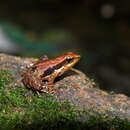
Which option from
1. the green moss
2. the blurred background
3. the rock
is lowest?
the green moss

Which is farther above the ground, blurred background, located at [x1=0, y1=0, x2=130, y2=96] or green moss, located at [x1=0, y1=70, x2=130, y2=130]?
blurred background, located at [x1=0, y1=0, x2=130, y2=96]

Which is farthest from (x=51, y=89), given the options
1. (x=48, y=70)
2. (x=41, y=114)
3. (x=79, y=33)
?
(x=79, y=33)

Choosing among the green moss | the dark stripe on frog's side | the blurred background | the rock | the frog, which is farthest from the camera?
the blurred background

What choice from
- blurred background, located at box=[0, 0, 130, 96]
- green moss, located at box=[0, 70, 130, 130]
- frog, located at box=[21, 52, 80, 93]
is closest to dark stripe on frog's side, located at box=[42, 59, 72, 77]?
frog, located at box=[21, 52, 80, 93]

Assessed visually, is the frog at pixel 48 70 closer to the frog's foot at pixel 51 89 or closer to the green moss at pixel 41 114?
the frog's foot at pixel 51 89

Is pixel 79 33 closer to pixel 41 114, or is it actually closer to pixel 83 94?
pixel 83 94

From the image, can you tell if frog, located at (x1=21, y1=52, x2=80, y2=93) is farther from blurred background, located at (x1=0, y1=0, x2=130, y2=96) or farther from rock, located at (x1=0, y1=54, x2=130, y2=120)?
blurred background, located at (x1=0, y1=0, x2=130, y2=96)
